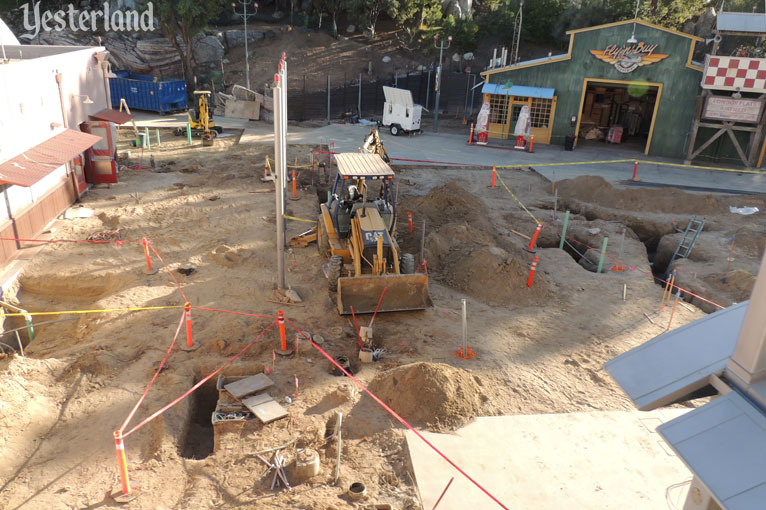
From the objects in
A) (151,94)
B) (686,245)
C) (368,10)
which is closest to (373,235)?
(686,245)

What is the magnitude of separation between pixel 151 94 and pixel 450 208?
74.8ft

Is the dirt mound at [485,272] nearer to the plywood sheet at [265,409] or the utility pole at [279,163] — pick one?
the utility pole at [279,163]

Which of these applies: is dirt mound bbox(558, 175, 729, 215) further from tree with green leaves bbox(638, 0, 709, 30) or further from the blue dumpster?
tree with green leaves bbox(638, 0, 709, 30)

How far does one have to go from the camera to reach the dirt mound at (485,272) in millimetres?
12844

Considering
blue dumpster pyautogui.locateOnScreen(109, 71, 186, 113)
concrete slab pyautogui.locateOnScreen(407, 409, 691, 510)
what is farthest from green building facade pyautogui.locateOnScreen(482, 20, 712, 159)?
concrete slab pyautogui.locateOnScreen(407, 409, 691, 510)

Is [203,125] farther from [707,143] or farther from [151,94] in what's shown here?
[707,143]

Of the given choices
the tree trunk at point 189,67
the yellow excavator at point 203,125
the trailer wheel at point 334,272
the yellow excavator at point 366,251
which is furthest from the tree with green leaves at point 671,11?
the trailer wheel at point 334,272

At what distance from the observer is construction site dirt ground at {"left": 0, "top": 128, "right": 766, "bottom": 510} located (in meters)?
7.41

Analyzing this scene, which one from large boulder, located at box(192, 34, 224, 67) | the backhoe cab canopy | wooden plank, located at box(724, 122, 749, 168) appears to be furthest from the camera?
large boulder, located at box(192, 34, 224, 67)

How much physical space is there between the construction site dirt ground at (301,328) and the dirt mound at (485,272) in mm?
53

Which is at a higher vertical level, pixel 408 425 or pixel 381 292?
pixel 381 292

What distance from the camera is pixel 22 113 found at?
14.0 meters

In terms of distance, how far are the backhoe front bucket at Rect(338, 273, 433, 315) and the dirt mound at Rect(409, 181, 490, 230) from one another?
572 centimetres

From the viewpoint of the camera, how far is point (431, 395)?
28.2ft
